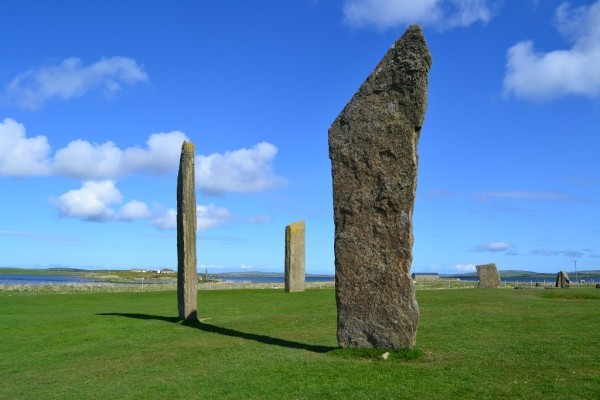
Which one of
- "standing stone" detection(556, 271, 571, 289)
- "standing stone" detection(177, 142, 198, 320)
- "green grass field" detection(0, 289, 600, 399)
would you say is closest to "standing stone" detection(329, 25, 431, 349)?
"green grass field" detection(0, 289, 600, 399)

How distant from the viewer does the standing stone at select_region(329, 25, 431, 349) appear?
11.2 meters

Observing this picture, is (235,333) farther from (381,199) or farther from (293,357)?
(381,199)

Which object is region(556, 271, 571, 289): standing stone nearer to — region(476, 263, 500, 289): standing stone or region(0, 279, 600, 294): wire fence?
region(0, 279, 600, 294): wire fence

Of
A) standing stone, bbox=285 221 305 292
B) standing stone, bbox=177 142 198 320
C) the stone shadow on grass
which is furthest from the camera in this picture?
standing stone, bbox=285 221 305 292

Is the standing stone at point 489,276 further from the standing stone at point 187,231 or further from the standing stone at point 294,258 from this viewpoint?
the standing stone at point 187,231

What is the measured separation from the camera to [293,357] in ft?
37.2

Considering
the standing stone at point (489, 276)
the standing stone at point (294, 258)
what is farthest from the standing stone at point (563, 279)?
the standing stone at point (294, 258)

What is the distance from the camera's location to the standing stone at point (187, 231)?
738 inches

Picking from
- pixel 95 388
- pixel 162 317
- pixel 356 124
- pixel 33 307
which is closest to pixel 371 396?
pixel 95 388

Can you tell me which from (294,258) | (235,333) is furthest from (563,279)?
(235,333)

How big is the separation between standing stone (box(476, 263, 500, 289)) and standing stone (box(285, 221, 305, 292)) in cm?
1137

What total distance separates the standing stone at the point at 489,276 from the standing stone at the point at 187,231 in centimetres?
2240

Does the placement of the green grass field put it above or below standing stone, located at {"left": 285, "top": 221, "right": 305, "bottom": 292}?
below

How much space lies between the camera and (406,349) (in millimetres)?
11070
